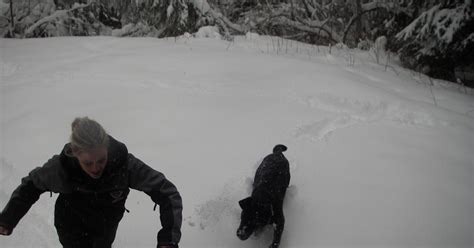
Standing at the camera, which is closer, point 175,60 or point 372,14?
point 175,60

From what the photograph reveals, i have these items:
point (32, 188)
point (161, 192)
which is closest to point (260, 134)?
point (161, 192)

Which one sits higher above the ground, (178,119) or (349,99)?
(349,99)

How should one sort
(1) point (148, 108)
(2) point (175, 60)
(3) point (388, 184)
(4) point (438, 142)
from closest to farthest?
(3) point (388, 184)
(4) point (438, 142)
(1) point (148, 108)
(2) point (175, 60)

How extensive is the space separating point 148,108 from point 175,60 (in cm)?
202

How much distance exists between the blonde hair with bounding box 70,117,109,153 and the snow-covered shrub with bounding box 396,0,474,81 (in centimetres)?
691

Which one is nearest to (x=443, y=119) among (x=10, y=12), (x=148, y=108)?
(x=148, y=108)

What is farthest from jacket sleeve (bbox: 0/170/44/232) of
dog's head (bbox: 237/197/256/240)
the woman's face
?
dog's head (bbox: 237/197/256/240)

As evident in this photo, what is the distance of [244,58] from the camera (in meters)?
7.94

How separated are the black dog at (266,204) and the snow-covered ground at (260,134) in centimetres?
28

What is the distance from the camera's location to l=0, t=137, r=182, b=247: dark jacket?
256cm

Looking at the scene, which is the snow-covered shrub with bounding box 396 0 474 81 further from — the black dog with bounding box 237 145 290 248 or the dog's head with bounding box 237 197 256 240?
the dog's head with bounding box 237 197 256 240

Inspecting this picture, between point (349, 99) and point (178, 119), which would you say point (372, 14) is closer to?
point (349, 99)

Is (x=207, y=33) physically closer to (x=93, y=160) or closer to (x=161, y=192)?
(x=161, y=192)

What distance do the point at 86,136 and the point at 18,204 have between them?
0.78m
